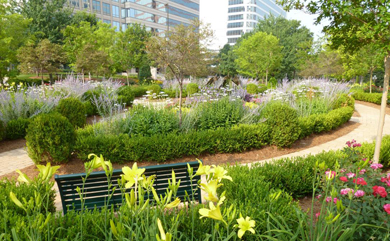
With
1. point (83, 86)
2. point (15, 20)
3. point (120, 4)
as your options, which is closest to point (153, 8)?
point (120, 4)

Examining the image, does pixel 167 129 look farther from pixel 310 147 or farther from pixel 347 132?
pixel 347 132

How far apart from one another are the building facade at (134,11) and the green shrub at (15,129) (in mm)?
38352

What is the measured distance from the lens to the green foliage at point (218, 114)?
6434 millimetres

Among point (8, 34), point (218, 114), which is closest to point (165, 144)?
point (218, 114)

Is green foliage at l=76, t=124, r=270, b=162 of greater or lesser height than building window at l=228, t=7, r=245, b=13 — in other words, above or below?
below

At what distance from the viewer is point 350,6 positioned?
359cm

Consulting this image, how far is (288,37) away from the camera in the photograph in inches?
1487

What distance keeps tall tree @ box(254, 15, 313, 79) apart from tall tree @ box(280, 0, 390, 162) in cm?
3219

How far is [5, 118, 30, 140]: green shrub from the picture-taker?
668 centimetres

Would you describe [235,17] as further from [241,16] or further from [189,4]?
[189,4]

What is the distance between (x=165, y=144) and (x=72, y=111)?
3542 mm

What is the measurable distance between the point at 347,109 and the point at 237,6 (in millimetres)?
88150

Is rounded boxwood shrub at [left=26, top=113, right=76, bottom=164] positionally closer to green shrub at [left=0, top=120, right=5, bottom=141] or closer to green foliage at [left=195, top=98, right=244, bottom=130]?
green shrub at [left=0, top=120, right=5, bottom=141]

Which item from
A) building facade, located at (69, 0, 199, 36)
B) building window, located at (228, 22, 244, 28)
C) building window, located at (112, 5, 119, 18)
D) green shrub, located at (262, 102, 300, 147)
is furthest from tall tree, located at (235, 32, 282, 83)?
building window, located at (228, 22, 244, 28)
